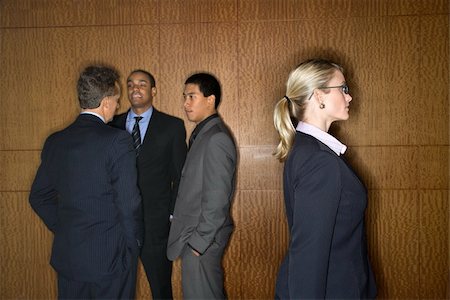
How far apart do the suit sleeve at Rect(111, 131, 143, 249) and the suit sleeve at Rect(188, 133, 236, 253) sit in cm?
52

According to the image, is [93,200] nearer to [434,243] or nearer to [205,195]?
[205,195]

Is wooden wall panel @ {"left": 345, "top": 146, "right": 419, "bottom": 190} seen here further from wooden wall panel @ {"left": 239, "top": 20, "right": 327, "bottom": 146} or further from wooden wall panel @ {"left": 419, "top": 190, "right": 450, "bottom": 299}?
wooden wall panel @ {"left": 239, "top": 20, "right": 327, "bottom": 146}

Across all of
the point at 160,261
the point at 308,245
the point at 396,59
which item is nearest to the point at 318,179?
the point at 308,245

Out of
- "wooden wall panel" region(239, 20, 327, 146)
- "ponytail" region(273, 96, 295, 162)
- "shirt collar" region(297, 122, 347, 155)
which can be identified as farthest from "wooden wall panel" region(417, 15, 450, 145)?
"shirt collar" region(297, 122, 347, 155)

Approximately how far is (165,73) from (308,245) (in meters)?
2.80

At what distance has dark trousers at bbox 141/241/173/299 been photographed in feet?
12.4

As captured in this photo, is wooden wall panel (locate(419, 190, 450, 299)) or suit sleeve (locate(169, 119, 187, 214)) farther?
wooden wall panel (locate(419, 190, 450, 299))

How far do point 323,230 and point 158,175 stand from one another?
2.42 metres

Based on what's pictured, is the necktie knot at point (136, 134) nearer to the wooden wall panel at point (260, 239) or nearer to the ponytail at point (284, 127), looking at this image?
the wooden wall panel at point (260, 239)

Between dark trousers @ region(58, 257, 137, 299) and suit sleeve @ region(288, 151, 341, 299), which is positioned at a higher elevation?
suit sleeve @ region(288, 151, 341, 299)

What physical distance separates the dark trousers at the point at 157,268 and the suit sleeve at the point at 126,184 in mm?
1465

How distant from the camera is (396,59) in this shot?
396 cm

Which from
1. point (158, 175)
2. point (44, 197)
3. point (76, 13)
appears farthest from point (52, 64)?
point (44, 197)

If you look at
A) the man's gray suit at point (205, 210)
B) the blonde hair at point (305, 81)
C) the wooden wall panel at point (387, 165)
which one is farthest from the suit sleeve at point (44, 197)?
the wooden wall panel at point (387, 165)
